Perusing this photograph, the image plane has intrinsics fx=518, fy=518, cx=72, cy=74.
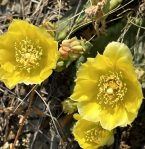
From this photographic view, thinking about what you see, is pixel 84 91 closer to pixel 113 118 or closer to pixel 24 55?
pixel 113 118

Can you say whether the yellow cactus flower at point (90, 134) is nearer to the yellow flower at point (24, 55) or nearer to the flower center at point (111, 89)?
the flower center at point (111, 89)

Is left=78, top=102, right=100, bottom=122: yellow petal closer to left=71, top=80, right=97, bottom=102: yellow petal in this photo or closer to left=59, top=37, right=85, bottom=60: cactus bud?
left=71, top=80, right=97, bottom=102: yellow petal

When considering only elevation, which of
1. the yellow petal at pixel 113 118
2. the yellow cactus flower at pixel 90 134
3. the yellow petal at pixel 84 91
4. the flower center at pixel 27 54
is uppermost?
the flower center at pixel 27 54

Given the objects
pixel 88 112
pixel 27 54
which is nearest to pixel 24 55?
pixel 27 54

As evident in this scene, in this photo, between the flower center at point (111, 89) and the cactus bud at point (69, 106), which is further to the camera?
→ the cactus bud at point (69, 106)

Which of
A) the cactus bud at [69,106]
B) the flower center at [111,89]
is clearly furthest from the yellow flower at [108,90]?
the cactus bud at [69,106]

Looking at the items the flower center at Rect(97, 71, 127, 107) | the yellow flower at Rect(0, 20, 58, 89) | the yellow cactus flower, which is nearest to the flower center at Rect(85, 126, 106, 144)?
the yellow cactus flower

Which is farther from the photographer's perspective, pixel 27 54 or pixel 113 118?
pixel 27 54
